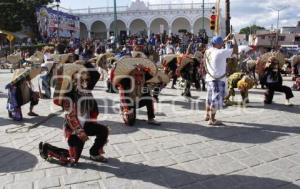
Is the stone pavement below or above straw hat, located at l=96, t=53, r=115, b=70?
below

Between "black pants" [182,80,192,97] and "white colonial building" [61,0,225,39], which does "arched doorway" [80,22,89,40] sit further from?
"black pants" [182,80,192,97]

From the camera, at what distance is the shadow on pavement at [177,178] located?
5.14 metres

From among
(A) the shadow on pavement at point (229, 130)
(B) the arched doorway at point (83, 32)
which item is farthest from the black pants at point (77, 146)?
(B) the arched doorway at point (83, 32)

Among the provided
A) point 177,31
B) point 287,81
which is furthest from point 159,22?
point 287,81

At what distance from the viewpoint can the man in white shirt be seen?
8.02m

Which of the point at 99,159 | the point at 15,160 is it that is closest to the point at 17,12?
the point at 15,160

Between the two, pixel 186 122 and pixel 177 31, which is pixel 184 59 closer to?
pixel 186 122

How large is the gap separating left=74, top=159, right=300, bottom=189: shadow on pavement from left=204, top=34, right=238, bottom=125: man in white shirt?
9.09 feet

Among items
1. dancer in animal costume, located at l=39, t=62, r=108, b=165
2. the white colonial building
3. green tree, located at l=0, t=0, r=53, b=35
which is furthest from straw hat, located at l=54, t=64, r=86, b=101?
the white colonial building

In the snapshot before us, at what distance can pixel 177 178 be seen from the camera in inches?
213

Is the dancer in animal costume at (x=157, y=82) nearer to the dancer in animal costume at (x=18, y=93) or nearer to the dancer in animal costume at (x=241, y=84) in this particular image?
the dancer in animal costume at (x=241, y=84)

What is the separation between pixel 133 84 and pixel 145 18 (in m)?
44.5

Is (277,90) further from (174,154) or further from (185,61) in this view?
(174,154)

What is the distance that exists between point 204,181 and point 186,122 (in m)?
3.44
